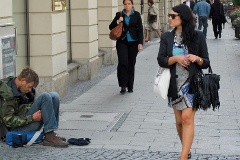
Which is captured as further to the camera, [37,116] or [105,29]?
[105,29]

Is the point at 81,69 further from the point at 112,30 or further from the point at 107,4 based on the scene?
the point at 107,4

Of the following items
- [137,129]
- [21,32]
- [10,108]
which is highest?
[21,32]

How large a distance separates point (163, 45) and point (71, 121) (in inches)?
125

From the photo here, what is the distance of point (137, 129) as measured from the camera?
9562 mm

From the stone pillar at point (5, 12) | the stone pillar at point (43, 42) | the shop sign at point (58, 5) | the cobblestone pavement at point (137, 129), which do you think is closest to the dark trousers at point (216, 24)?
the cobblestone pavement at point (137, 129)

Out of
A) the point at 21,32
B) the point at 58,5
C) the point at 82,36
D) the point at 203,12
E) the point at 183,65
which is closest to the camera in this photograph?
the point at 183,65

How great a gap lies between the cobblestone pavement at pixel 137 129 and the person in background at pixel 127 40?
0.43 meters

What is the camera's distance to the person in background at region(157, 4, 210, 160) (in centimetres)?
724

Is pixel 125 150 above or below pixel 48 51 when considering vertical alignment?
below

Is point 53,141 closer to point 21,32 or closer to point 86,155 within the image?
point 86,155

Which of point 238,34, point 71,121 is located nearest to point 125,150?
point 71,121

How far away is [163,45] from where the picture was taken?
24.1ft

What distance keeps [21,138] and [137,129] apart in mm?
1942

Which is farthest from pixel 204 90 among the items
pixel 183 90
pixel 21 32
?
pixel 21 32
